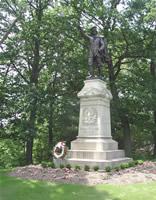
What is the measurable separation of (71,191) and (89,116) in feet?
18.1

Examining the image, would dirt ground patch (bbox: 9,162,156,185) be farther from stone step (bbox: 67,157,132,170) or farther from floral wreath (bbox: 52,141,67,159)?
floral wreath (bbox: 52,141,67,159)

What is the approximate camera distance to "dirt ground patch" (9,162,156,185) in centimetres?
994

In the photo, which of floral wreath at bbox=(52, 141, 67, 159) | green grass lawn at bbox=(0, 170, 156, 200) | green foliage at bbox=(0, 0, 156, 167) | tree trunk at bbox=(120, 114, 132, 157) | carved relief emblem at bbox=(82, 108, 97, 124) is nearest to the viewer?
green grass lawn at bbox=(0, 170, 156, 200)

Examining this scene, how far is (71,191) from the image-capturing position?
8.66 metres

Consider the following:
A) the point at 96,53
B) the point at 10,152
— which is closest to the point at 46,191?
the point at 96,53

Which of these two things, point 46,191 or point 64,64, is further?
point 64,64

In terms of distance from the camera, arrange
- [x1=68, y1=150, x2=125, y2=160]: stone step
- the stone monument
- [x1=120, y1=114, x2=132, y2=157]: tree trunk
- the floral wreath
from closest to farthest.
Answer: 1. [x1=68, y1=150, x2=125, y2=160]: stone step
2. the stone monument
3. the floral wreath
4. [x1=120, y1=114, x2=132, y2=157]: tree trunk

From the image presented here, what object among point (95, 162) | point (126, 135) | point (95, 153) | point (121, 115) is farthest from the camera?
point (126, 135)

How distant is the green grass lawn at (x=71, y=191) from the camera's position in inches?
315

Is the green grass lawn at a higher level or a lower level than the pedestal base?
lower

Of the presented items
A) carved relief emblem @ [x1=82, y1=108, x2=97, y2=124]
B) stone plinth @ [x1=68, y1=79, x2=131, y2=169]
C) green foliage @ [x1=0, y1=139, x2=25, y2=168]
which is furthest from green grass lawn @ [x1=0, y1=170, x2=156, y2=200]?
green foliage @ [x1=0, y1=139, x2=25, y2=168]

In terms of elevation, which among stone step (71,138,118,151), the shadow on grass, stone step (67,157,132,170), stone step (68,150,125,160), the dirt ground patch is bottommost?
the shadow on grass

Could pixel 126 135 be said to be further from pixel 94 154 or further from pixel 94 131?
pixel 94 154

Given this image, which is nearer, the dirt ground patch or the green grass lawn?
the green grass lawn
